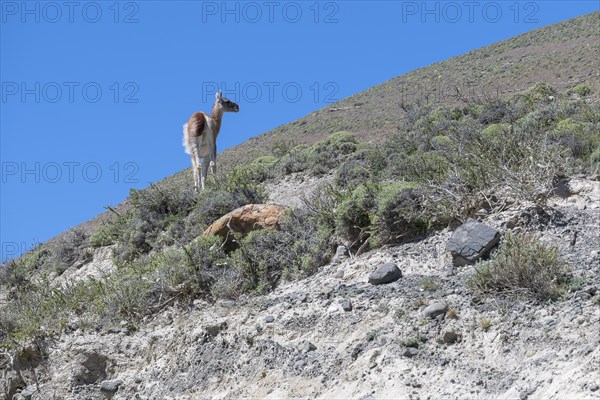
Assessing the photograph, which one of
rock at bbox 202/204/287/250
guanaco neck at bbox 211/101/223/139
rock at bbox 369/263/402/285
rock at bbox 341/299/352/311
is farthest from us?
guanaco neck at bbox 211/101/223/139

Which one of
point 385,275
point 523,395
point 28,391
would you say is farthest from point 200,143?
point 523,395

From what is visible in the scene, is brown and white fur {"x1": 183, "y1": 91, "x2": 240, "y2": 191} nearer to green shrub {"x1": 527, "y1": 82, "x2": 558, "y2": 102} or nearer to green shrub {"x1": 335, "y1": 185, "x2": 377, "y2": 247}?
green shrub {"x1": 335, "y1": 185, "x2": 377, "y2": 247}

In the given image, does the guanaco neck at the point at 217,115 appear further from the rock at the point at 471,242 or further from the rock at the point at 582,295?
the rock at the point at 582,295

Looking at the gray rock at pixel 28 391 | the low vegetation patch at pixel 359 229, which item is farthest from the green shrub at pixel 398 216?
the gray rock at pixel 28 391

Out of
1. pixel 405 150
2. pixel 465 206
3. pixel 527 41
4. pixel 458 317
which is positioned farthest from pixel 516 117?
pixel 527 41

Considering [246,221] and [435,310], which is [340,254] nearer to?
[246,221]

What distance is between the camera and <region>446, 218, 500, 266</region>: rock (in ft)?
30.2

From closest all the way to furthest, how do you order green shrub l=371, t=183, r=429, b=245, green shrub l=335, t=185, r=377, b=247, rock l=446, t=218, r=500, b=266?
rock l=446, t=218, r=500, b=266, green shrub l=371, t=183, r=429, b=245, green shrub l=335, t=185, r=377, b=247

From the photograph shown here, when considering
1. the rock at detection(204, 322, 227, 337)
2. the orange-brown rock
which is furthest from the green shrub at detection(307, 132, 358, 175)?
the rock at detection(204, 322, 227, 337)

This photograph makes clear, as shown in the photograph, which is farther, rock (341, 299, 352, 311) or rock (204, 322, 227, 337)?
rock (204, 322, 227, 337)

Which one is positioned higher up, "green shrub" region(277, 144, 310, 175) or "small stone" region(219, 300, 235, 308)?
"green shrub" region(277, 144, 310, 175)

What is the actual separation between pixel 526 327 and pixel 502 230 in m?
2.12

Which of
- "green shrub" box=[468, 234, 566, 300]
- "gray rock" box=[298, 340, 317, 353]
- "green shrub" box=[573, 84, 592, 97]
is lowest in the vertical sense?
"green shrub" box=[468, 234, 566, 300]

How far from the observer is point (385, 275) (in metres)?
9.51
